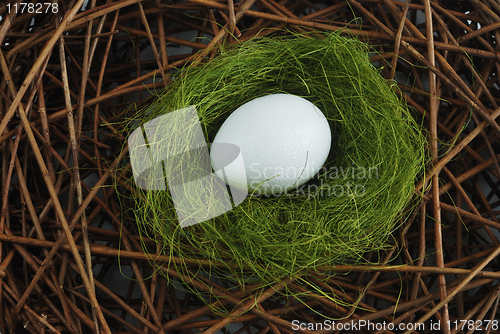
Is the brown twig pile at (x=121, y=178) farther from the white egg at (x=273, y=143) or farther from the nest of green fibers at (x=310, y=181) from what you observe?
the white egg at (x=273, y=143)

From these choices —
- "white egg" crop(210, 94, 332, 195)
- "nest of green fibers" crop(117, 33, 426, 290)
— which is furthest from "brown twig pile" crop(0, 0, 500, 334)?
"white egg" crop(210, 94, 332, 195)

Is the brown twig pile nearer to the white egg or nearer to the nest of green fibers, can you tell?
the nest of green fibers

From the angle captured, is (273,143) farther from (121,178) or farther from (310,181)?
(121,178)

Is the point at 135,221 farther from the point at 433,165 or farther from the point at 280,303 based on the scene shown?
the point at 433,165

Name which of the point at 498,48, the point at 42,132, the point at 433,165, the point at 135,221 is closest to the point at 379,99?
the point at 433,165

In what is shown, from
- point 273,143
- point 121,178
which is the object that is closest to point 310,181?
point 273,143

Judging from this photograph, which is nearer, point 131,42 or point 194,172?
point 194,172
